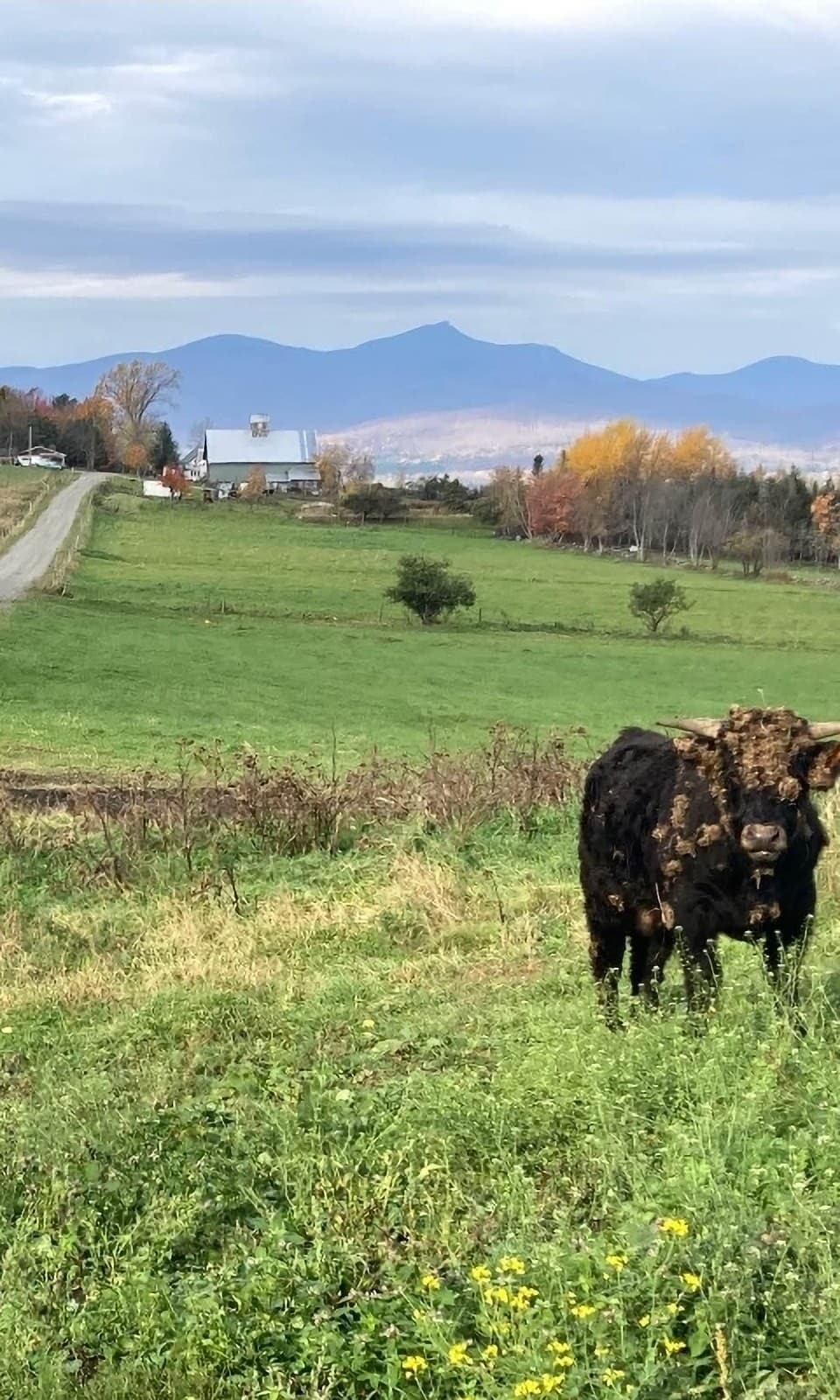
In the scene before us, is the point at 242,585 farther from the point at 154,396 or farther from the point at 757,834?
the point at 154,396

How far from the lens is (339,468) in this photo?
169 metres

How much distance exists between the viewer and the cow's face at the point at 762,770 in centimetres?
686

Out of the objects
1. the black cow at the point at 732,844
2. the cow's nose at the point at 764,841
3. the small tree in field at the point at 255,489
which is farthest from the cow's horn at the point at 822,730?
the small tree in field at the point at 255,489

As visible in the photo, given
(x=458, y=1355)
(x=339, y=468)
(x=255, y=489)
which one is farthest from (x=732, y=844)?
(x=339, y=468)

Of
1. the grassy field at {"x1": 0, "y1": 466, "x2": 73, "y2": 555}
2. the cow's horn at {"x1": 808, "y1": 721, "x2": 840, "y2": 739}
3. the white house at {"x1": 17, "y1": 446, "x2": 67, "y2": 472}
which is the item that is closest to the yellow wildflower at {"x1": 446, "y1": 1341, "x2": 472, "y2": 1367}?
the cow's horn at {"x1": 808, "y1": 721, "x2": 840, "y2": 739}

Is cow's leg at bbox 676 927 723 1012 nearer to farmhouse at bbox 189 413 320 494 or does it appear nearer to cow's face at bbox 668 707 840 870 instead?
cow's face at bbox 668 707 840 870

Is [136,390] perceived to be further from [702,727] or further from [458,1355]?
[458,1355]

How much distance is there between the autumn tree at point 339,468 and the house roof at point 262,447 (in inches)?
106

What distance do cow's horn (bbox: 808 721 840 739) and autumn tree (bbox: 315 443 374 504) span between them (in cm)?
13405

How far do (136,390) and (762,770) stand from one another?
179971 mm

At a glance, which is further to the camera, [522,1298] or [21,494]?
[21,494]

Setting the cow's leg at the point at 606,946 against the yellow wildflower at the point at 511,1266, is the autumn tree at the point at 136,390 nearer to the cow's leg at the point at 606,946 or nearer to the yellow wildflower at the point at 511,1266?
the cow's leg at the point at 606,946

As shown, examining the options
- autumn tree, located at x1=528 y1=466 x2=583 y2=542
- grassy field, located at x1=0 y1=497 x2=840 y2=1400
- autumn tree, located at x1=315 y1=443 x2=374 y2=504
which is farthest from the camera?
autumn tree, located at x1=315 y1=443 x2=374 y2=504

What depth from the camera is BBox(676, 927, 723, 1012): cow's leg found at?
6.91 metres
